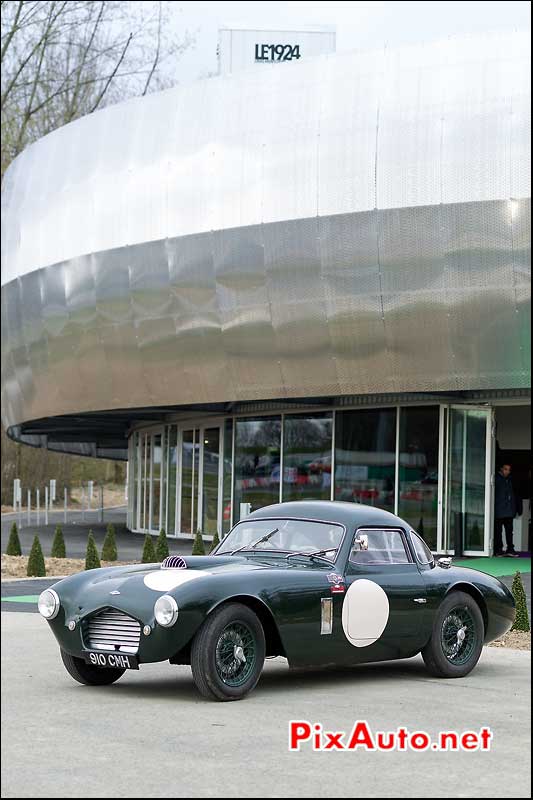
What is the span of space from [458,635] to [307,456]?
1798cm

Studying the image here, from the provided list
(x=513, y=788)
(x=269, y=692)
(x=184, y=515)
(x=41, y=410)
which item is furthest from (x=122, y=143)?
(x=513, y=788)

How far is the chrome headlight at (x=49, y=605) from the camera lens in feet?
29.6

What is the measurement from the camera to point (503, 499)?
2617cm

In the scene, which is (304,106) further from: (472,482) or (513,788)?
(513,788)

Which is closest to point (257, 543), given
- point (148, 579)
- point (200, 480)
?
point (148, 579)

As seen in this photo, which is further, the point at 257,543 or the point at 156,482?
the point at 156,482

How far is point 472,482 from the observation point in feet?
84.9

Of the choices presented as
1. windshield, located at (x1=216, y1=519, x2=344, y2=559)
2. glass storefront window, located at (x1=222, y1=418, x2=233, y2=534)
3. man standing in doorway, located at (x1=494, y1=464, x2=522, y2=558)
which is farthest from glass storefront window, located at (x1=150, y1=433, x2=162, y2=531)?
windshield, located at (x1=216, y1=519, x2=344, y2=559)

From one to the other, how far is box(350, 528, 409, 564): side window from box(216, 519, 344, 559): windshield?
6.8 inches

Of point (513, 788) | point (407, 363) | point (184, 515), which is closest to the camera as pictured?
point (513, 788)

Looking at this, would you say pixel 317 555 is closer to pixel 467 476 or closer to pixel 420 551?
pixel 420 551

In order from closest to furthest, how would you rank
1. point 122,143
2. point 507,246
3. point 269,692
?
point 269,692
point 507,246
point 122,143

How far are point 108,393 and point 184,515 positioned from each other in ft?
15.7


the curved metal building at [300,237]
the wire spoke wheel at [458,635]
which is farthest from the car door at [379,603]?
the curved metal building at [300,237]
